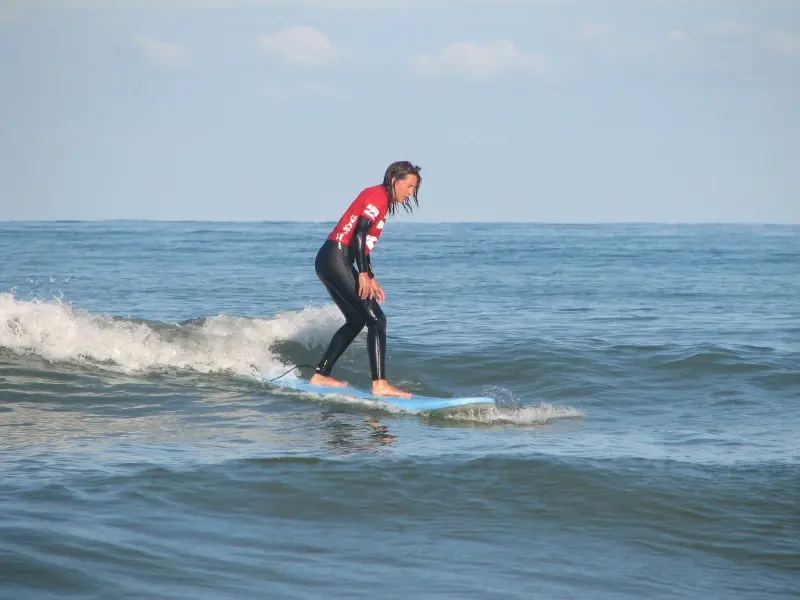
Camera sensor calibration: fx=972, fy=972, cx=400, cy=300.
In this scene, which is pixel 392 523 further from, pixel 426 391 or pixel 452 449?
pixel 426 391

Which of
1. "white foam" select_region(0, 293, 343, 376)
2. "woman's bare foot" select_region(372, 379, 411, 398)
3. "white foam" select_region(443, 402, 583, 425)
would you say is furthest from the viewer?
"white foam" select_region(0, 293, 343, 376)

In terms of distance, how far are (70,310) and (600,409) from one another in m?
6.16

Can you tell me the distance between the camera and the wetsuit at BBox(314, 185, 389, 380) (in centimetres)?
780

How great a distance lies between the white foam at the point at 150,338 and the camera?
1002 centimetres

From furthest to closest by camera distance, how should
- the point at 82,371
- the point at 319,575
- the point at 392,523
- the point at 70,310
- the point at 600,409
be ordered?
the point at 70,310
the point at 82,371
the point at 600,409
the point at 392,523
the point at 319,575

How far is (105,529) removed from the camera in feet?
15.9

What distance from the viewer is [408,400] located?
26.5 feet

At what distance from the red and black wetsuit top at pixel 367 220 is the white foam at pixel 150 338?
7.20ft

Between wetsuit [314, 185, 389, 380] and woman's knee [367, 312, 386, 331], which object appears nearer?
wetsuit [314, 185, 389, 380]

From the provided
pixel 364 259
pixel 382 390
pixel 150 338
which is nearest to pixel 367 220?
pixel 364 259

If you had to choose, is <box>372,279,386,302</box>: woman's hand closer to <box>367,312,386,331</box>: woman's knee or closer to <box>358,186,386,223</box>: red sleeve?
<box>367,312,386,331</box>: woman's knee

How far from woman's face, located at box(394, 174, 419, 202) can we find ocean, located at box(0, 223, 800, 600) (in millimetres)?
1756

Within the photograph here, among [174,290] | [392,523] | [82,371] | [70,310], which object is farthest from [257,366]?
[174,290]

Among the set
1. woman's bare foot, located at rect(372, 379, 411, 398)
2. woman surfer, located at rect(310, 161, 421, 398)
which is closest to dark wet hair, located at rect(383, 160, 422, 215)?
woman surfer, located at rect(310, 161, 421, 398)
